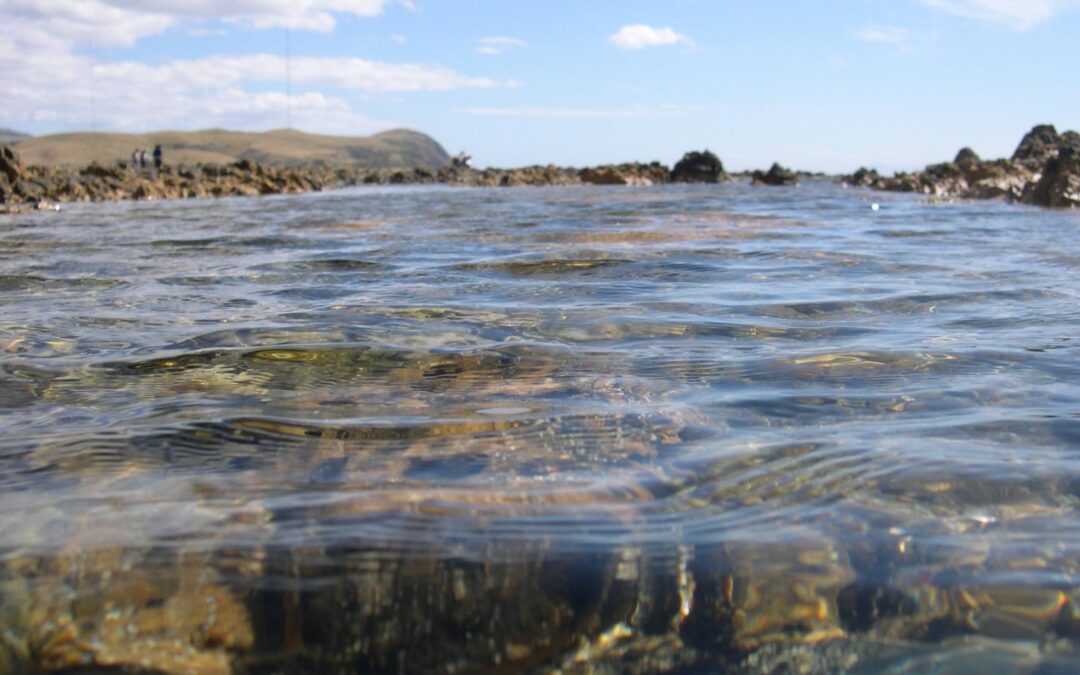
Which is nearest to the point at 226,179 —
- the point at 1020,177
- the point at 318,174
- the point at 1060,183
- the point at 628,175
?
the point at 318,174

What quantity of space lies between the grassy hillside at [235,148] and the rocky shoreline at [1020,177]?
37036 mm

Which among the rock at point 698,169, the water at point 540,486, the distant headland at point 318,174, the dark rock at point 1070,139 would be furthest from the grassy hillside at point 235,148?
the water at point 540,486

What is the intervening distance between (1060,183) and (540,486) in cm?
1716

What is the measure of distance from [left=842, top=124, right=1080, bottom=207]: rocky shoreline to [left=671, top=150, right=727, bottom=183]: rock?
222 inches

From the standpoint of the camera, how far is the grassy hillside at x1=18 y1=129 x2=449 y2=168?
56.3 metres

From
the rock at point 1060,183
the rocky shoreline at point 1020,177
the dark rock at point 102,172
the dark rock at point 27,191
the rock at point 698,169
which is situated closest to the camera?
the rock at point 1060,183

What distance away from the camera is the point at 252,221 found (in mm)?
12195

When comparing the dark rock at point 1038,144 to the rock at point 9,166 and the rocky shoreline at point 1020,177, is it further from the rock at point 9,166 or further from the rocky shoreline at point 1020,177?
the rock at point 9,166

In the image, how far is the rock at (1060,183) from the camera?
16.0 meters

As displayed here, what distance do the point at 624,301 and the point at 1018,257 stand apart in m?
4.15

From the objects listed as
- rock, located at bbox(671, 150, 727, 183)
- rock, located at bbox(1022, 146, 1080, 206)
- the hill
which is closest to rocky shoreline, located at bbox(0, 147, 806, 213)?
rock, located at bbox(671, 150, 727, 183)

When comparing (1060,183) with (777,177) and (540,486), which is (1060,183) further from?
(777,177)

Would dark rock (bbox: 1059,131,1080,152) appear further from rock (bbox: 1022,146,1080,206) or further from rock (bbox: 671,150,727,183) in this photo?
rock (bbox: 1022,146,1080,206)

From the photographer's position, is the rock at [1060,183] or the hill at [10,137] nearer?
the rock at [1060,183]
